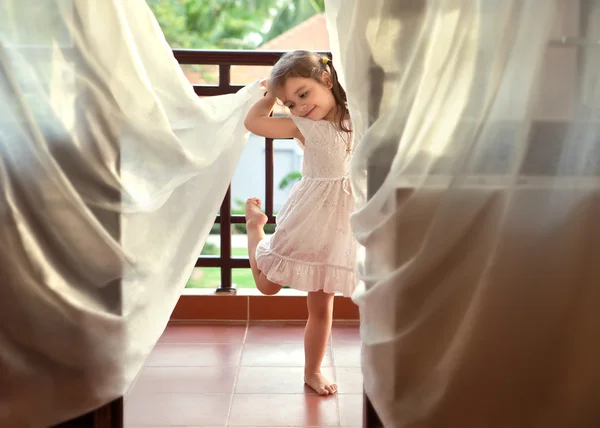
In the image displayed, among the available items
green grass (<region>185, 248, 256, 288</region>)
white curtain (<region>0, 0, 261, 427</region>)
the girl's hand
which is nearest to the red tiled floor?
white curtain (<region>0, 0, 261, 427</region>)

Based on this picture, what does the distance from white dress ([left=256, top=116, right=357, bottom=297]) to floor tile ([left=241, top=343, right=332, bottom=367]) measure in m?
0.45

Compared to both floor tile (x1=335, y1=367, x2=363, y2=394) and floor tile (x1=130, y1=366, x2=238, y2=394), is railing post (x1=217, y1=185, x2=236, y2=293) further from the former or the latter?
floor tile (x1=335, y1=367, x2=363, y2=394)

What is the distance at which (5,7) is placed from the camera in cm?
167

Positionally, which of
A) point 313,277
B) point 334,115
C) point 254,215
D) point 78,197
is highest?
point 334,115

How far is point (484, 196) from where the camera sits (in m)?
1.64

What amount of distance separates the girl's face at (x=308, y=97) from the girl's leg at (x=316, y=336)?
614 millimetres

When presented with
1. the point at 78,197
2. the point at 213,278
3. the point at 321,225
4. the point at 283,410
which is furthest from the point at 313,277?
the point at 213,278

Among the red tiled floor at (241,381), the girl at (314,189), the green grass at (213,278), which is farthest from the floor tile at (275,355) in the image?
the green grass at (213,278)

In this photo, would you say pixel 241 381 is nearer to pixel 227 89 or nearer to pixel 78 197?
pixel 78 197

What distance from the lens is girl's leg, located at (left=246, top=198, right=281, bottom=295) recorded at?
253cm

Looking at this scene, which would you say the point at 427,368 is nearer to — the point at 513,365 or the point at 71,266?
the point at 513,365

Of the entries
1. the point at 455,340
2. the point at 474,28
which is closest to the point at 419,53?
the point at 474,28

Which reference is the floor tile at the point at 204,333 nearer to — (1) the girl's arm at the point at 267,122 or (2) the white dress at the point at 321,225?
(2) the white dress at the point at 321,225

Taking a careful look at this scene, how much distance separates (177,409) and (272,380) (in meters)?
0.40
